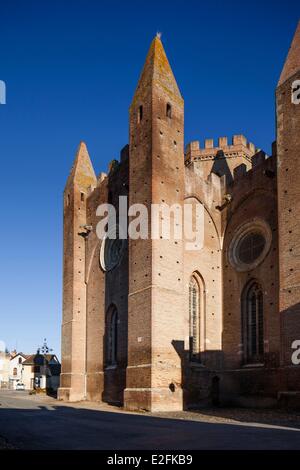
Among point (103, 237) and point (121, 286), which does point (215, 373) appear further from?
point (103, 237)

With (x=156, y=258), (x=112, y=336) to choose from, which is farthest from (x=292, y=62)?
(x=112, y=336)

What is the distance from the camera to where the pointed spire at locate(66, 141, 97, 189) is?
30938 millimetres

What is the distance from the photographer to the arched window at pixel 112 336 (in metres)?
25.4

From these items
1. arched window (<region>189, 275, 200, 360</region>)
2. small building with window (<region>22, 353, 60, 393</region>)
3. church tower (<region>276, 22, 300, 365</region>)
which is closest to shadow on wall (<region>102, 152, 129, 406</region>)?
arched window (<region>189, 275, 200, 360</region>)

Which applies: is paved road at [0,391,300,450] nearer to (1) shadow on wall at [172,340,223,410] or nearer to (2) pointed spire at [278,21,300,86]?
(1) shadow on wall at [172,340,223,410]

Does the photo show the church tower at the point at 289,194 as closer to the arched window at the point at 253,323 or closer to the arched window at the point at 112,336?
the arched window at the point at 253,323

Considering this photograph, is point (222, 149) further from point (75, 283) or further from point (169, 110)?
point (75, 283)

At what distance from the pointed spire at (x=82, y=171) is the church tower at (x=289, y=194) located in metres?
13.9

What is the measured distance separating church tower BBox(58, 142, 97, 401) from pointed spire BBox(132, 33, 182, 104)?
28.9ft

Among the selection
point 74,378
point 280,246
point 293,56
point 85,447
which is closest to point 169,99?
point 293,56

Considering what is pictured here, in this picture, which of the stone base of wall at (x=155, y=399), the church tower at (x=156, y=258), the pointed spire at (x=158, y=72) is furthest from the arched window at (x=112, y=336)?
the pointed spire at (x=158, y=72)

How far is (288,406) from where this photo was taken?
17312 millimetres

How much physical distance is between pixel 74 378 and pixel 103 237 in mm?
7665

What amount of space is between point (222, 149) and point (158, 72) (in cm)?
965
